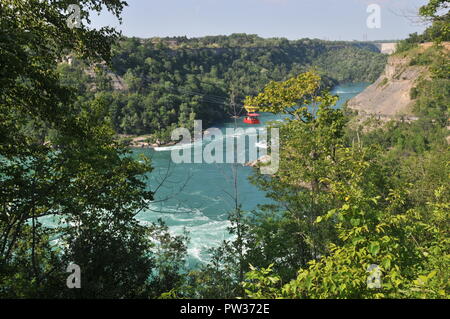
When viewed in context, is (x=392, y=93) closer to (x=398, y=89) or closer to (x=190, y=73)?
(x=398, y=89)

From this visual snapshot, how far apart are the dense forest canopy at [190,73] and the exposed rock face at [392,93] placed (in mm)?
8741

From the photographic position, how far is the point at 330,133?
8.08 metres

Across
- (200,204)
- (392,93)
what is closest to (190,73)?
(392,93)

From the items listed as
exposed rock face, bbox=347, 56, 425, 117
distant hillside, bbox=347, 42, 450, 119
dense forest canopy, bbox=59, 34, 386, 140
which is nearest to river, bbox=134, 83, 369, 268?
dense forest canopy, bbox=59, 34, 386, 140

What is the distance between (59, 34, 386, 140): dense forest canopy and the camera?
159 ft

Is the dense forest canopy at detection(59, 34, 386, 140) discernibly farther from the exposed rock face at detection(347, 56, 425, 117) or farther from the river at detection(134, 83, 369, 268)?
the exposed rock face at detection(347, 56, 425, 117)

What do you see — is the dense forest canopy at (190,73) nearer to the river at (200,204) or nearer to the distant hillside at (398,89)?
the river at (200,204)

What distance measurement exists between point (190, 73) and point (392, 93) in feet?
157

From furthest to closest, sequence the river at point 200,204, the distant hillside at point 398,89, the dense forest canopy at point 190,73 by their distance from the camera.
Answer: the dense forest canopy at point 190,73 → the distant hillside at point 398,89 → the river at point 200,204

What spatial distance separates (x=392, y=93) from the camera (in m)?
44.0

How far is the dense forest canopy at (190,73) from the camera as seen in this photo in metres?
48.6

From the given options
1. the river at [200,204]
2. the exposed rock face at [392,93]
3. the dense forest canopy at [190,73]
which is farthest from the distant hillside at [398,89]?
the river at [200,204]

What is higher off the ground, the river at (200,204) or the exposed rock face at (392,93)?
the exposed rock face at (392,93)
